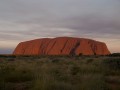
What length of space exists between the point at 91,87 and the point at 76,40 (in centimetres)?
11381

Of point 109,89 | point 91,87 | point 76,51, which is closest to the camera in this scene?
point 91,87

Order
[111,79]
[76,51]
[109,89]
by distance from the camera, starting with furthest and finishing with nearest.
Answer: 1. [76,51]
2. [111,79]
3. [109,89]

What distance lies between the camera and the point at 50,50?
404 feet

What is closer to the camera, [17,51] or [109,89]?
[109,89]

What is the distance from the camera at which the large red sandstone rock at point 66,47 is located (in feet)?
381

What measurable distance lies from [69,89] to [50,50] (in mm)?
115195

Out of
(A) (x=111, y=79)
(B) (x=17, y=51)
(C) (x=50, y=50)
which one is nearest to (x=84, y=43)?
(C) (x=50, y=50)

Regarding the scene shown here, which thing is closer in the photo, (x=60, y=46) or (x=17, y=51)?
(x=60, y=46)

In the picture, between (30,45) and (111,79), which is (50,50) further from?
(111,79)

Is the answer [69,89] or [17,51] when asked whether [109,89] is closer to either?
[69,89]

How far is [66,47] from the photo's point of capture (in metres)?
119

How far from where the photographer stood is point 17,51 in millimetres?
139500

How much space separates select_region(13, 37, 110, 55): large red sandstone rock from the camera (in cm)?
11625

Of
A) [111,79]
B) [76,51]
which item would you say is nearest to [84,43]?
[76,51]
